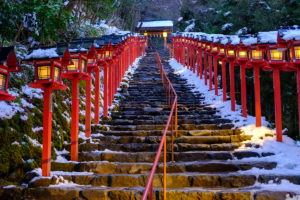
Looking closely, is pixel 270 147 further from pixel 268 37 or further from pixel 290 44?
pixel 268 37

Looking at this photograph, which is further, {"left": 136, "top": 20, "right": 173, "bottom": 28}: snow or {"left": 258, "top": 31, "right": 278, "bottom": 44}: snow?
{"left": 136, "top": 20, "right": 173, "bottom": 28}: snow

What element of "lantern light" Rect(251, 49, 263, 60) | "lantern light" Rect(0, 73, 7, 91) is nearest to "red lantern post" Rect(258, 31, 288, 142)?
"lantern light" Rect(251, 49, 263, 60)

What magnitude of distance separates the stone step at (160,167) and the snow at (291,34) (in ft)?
9.23

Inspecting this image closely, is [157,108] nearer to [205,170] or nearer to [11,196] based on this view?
[205,170]

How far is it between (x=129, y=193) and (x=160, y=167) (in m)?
1.14

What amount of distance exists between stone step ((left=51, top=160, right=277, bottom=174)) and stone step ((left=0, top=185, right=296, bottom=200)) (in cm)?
75

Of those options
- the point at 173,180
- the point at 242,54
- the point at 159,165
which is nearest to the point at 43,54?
the point at 159,165

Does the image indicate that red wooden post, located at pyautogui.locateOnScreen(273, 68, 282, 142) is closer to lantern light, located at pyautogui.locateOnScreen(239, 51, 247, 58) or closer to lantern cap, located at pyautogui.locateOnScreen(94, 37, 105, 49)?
lantern light, located at pyautogui.locateOnScreen(239, 51, 247, 58)

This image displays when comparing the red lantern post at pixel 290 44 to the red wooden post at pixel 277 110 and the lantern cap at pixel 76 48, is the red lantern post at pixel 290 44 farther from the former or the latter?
the lantern cap at pixel 76 48

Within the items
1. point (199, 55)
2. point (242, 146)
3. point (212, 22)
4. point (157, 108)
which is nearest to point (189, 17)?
point (212, 22)

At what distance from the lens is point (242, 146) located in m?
6.39

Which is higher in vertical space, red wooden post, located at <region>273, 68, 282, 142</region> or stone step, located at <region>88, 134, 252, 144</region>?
red wooden post, located at <region>273, 68, 282, 142</region>

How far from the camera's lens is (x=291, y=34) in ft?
18.7

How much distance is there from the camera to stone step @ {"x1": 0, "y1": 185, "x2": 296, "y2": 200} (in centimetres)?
435
